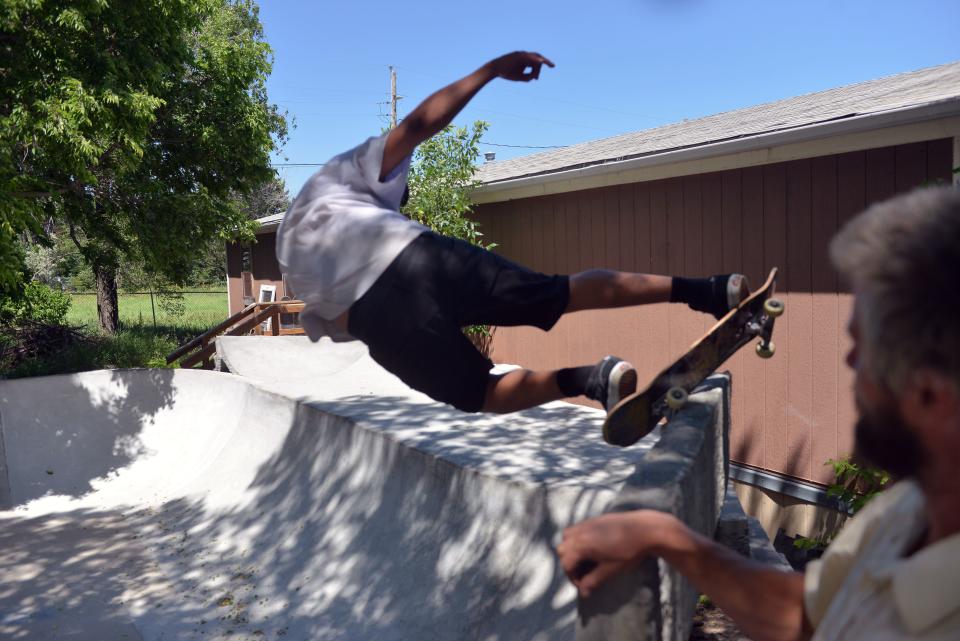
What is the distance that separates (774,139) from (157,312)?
→ 30.3 meters

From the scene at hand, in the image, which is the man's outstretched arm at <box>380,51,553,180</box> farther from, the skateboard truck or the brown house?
the brown house

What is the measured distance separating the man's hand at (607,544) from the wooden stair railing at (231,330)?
11.7 meters

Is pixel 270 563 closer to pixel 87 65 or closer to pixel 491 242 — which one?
pixel 87 65

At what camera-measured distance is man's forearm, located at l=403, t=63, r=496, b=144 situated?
2.33 meters

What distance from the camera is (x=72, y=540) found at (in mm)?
7254

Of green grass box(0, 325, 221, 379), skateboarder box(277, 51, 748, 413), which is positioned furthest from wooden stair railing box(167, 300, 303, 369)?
skateboarder box(277, 51, 748, 413)

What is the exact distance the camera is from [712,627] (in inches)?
141

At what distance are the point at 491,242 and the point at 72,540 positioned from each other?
655cm

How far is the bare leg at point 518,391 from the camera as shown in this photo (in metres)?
2.61

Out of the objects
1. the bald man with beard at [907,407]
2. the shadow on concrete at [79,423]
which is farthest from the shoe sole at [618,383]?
the shadow on concrete at [79,423]

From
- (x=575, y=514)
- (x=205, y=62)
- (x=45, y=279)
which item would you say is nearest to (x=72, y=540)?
(x=575, y=514)

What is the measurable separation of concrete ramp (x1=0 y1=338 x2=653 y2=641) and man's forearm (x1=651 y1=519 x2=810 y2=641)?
2366 millimetres

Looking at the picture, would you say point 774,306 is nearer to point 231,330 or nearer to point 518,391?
point 518,391

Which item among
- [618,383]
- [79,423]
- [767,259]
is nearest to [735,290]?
[618,383]
